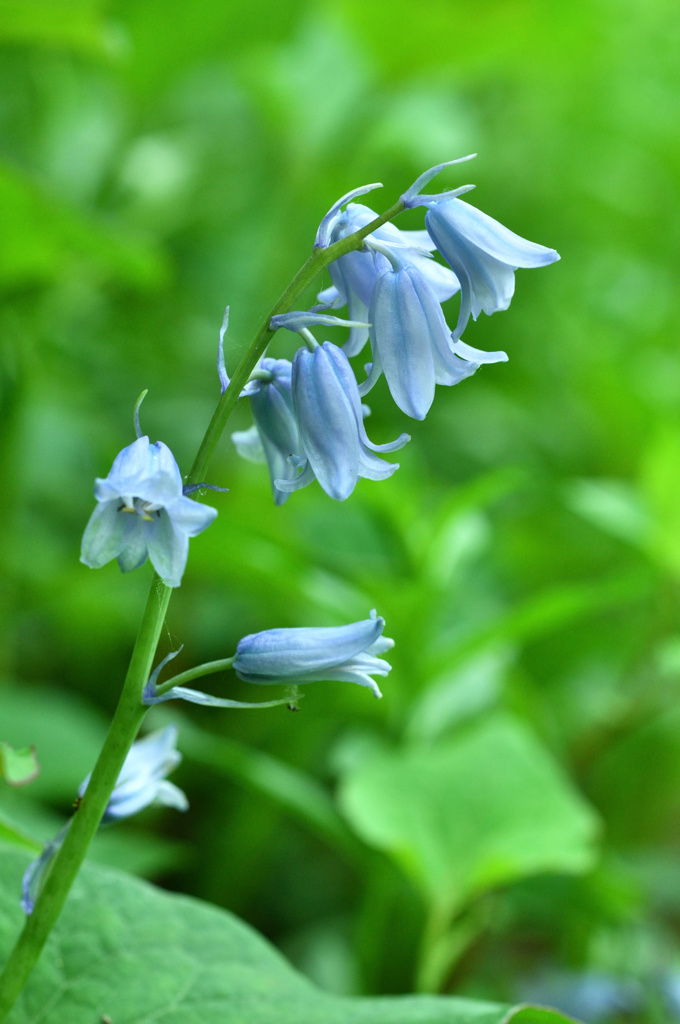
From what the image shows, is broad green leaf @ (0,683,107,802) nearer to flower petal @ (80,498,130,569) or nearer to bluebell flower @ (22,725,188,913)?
bluebell flower @ (22,725,188,913)

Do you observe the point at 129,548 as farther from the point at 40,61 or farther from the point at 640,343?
the point at 640,343

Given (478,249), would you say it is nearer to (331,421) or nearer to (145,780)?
(331,421)

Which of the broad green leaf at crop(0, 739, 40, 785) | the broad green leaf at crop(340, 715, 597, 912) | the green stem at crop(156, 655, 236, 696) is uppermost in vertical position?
the green stem at crop(156, 655, 236, 696)

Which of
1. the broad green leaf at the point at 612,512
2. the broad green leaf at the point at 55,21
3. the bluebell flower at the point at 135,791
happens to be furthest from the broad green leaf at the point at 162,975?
the broad green leaf at the point at 55,21

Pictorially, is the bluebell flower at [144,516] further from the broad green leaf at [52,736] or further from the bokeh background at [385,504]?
the broad green leaf at [52,736]

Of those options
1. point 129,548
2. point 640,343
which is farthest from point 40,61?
point 129,548

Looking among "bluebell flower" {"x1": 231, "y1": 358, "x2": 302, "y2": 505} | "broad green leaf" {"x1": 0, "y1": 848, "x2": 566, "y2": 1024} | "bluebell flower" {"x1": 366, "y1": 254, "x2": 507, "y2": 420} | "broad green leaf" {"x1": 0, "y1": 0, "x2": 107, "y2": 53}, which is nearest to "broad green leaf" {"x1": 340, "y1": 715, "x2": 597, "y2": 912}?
"broad green leaf" {"x1": 0, "y1": 848, "x2": 566, "y2": 1024}

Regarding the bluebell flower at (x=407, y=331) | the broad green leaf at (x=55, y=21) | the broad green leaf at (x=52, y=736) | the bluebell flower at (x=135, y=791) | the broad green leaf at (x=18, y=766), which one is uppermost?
the broad green leaf at (x=55, y=21)
